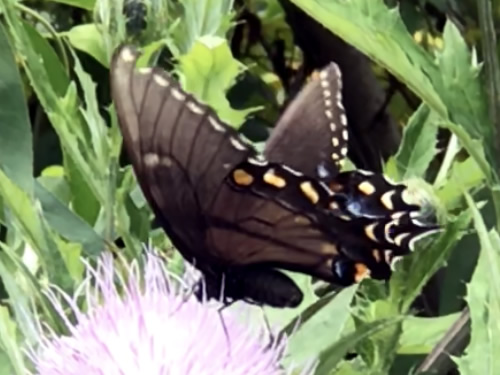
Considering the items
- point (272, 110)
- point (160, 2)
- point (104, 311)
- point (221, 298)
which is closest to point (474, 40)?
Answer: point (272, 110)

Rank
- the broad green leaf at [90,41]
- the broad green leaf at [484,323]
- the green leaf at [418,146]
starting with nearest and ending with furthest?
the broad green leaf at [484,323], the green leaf at [418,146], the broad green leaf at [90,41]

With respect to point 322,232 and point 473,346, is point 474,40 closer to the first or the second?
point 322,232

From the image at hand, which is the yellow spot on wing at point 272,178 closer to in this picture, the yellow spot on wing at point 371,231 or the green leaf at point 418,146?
the yellow spot on wing at point 371,231

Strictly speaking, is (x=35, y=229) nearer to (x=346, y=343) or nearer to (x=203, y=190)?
(x=203, y=190)

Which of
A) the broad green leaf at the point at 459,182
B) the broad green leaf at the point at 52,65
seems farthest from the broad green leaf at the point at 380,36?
the broad green leaf at the point at 52,65

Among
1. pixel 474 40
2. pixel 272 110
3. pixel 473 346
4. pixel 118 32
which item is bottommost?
pixel 272 110

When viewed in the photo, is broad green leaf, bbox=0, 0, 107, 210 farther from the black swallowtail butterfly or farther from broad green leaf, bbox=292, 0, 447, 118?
broad green leaf, bbox=292, 0, 447, 118
